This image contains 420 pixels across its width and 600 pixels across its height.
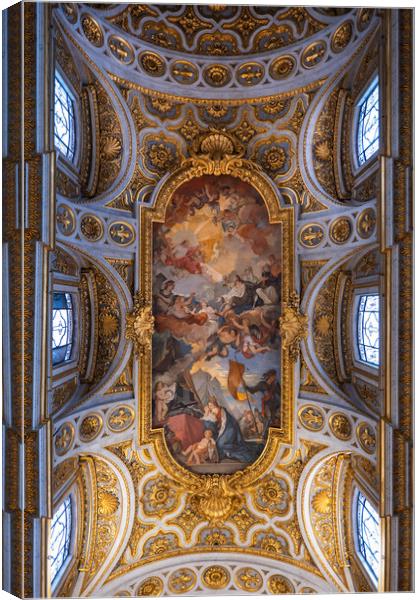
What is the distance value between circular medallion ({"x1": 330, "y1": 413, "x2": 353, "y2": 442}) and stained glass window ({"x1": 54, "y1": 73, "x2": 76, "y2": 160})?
7.92 metres

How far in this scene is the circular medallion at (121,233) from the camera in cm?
934

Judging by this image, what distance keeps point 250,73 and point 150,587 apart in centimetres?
1154

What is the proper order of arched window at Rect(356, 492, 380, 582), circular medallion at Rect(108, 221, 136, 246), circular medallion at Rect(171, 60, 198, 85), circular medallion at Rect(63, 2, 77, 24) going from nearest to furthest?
circular medallion at Rect(63, 2, 77, 24), arched window at Rect(356, 492, 380, 582), circular medallion at Rect(171, 60, 198, 85), circular medallion at Rect(108, 221, 136, 246)

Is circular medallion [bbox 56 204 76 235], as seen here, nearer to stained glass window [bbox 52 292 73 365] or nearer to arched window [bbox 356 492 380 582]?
stained glass window [bbox 52 292 73 365]

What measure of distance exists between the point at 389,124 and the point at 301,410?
6206 mm

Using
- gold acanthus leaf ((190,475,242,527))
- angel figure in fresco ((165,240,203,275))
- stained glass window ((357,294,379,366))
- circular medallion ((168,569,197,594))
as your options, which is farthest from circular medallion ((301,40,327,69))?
circular medallion ((168,569,197,594))

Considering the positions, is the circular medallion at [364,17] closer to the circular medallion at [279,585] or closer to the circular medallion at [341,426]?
the circular medallion at [341,426]

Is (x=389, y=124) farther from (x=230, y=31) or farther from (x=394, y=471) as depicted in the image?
(x=394, y=471)

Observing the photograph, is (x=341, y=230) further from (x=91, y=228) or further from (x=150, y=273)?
(x=91, y=228)

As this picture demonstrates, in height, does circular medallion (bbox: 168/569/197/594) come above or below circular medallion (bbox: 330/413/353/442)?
below

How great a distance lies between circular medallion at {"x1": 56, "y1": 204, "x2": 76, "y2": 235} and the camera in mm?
8035

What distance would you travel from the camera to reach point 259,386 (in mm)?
9969

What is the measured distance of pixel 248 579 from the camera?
31.9 ft

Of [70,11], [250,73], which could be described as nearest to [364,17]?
[250,73]
